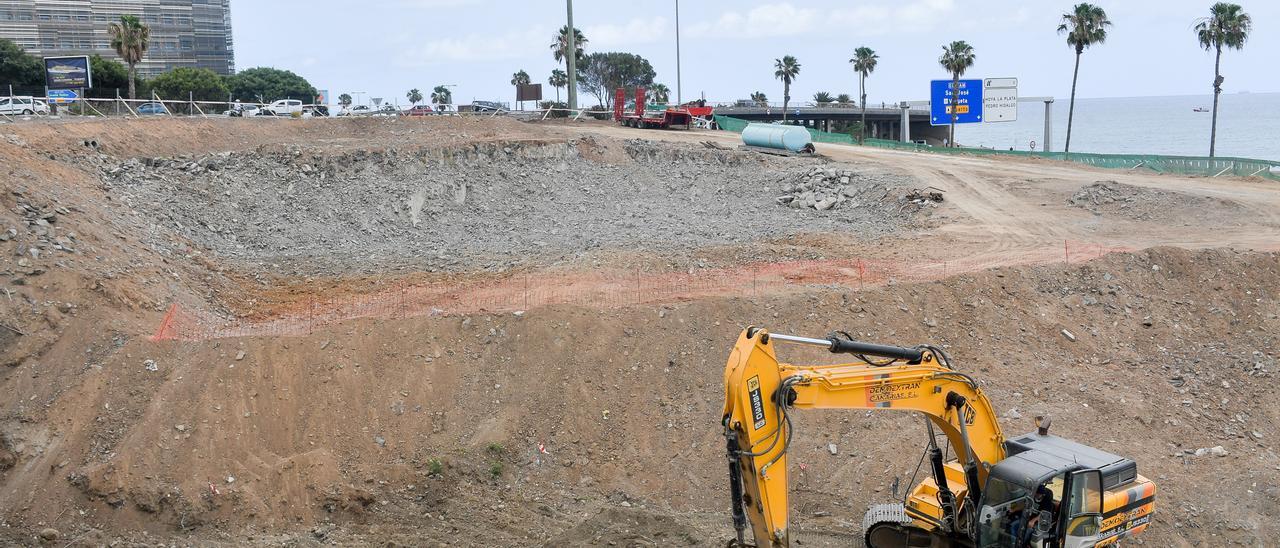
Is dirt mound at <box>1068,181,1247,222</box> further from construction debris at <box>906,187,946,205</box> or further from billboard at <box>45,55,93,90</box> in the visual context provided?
billboard at <box>45,55,93,90</box>

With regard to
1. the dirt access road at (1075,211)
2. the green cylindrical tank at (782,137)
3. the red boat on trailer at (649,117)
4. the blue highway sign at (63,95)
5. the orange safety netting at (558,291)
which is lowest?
the orange safety netting at (558,291)

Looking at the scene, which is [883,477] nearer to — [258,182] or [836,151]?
[258,182]

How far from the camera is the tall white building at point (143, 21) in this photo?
363ft

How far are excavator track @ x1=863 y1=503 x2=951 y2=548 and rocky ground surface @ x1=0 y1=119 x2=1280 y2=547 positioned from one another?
4.55 feet

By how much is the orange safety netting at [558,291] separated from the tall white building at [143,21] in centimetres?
10156

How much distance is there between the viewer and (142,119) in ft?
116

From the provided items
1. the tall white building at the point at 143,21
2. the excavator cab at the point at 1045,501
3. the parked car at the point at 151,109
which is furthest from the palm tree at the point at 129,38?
the tall white building at the point at 143,21

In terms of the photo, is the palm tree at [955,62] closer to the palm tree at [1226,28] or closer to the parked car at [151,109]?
the palm tree at [1226,28]

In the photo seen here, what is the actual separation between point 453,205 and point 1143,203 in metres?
20.4

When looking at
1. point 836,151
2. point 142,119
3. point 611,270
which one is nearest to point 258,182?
point 142,119

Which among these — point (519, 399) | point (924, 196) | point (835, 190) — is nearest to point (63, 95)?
point (835, 190)

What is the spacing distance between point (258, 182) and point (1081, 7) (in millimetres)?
44392

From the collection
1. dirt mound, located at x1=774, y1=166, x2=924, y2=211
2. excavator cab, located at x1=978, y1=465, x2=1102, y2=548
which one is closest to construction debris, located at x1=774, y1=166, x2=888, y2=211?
dirt mound, located at x1=774, y1=166, x2=924, y2=211

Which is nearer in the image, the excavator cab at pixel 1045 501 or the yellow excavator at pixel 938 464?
the yellow excavator at pixel 938 464
